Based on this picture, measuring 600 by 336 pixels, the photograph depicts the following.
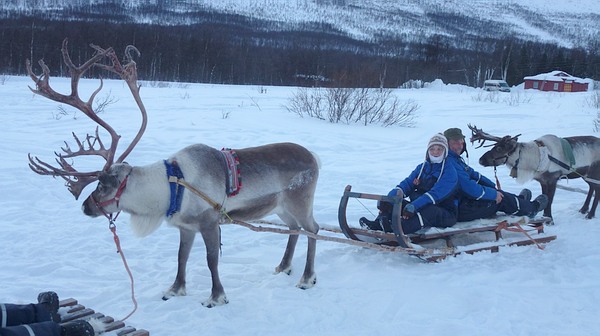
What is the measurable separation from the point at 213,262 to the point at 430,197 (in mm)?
2378

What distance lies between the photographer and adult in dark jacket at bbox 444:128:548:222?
5969 millimetres

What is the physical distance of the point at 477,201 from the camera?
607cm

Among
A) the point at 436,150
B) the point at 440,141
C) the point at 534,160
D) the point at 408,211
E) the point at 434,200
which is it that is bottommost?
the point at 408,211

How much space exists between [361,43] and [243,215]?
7011 centimetres

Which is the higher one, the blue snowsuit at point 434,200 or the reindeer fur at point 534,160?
the reindeer fur at point 534,160

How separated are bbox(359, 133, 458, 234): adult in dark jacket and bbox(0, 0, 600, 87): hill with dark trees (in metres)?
10.6

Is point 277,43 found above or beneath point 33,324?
above

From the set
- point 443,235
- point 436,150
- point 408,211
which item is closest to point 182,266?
point 408,211

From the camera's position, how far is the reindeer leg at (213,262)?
469 centimetres

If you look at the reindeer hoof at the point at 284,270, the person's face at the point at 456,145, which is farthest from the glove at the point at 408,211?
the reindeer hoof at the point at 284,270

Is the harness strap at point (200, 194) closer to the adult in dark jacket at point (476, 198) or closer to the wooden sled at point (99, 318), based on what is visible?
the wooden sled at point (99, 318)

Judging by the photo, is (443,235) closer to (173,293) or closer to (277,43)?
(173,293)

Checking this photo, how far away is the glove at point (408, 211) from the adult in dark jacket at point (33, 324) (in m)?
3.27

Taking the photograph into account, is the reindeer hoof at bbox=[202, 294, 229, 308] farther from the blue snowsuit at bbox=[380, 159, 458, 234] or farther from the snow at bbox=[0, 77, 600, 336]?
the blue snowsuit at bbox=[380, 159, 458, 234]
